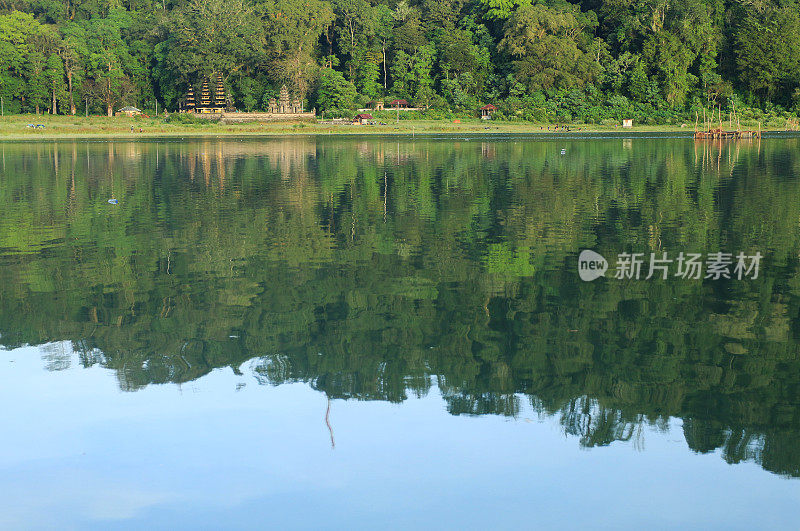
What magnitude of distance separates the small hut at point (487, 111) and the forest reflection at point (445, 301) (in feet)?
241

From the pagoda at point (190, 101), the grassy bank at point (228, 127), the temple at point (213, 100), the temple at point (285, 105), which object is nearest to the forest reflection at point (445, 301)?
the grassy bank at point (228, 127)

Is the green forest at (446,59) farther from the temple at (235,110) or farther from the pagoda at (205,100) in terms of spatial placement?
the pagoda at (205,100)

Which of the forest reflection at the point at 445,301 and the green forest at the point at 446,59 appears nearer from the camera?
the forest reflection at the point at 445,301

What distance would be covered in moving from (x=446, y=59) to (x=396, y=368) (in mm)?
103359

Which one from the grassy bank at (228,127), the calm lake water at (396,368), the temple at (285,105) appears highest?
the temple at (285,105)

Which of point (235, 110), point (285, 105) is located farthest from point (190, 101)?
point (285, 105)

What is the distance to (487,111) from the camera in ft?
336

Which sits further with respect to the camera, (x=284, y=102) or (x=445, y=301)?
(x=284, y=102)

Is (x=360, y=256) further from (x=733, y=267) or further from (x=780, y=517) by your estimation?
(x=780, y=517)

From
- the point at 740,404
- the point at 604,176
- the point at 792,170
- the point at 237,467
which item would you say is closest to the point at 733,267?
the point at 740,404

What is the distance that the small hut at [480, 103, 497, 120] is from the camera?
10094 cm
